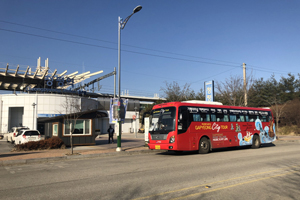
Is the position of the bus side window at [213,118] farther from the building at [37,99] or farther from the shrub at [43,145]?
the building at [37,99]

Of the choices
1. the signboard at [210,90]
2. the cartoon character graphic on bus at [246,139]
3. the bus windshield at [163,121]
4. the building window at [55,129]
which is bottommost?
the cartoon character graphic on bus at [246,139]

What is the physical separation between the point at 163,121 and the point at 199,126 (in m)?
2.32

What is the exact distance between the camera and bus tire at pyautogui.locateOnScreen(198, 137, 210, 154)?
15.4 metres

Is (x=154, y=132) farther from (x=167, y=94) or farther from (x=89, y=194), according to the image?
(x=167, y=94)

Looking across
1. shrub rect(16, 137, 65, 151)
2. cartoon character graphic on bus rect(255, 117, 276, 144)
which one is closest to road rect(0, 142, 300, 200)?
shrub rect(16, 137, 65, 151)

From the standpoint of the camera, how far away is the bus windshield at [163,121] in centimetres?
1458

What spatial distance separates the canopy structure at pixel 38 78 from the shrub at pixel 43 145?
3057 centimetres

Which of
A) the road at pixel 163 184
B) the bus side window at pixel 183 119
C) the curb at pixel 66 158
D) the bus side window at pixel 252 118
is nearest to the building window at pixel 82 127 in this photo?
the curb at pixel 66 158

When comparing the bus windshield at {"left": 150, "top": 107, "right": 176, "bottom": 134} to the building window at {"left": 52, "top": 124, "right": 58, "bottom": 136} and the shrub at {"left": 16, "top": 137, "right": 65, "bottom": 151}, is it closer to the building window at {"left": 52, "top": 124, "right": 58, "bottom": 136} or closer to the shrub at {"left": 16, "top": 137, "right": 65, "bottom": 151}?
the shrub at {"left": 16, "top": 137, "right": 65, "bottom": 151}

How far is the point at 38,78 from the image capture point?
48.8 m

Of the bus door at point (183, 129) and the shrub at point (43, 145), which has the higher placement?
the bus door at point (183, 129)

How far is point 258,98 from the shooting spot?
4912 cm

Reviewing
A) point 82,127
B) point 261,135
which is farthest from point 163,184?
point 82,127

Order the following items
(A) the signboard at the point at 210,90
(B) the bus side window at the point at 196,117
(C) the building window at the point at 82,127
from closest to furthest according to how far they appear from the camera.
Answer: (B) the bus side window at the point at 196,117
(C) the building window at the point at 82,127
(A) the signboard at the point at 210,90
